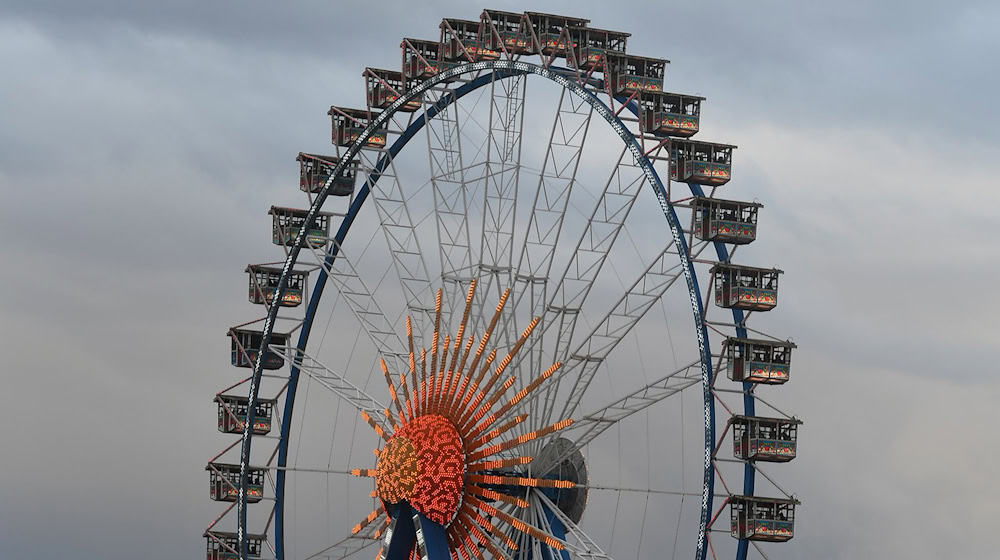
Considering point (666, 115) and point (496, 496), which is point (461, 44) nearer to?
point (666, 115)

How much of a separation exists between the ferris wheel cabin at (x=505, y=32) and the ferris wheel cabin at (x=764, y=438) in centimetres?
1208

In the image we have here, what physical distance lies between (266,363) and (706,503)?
17435 millimetres

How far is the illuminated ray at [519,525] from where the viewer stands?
1914 inches

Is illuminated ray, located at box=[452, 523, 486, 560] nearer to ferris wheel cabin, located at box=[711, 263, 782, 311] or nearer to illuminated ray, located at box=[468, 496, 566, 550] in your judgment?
illuminated ray, located at box=[468, 496, 566, 550]

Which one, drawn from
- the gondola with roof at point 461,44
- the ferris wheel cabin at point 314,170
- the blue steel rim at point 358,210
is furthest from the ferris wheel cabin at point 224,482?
the gondola with roof at point 461,44

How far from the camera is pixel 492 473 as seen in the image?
5125cm

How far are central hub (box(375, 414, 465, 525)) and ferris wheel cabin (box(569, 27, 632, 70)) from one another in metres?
10.0

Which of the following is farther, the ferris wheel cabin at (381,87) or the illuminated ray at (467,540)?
the ferris wheel cabin at (381,87)

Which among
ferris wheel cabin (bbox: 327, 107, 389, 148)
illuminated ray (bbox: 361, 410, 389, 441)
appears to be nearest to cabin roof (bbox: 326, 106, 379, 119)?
ferris wheel cabin (bbox: 327, 107, 389, 148)

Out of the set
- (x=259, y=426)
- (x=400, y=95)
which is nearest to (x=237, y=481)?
(x=259, y=426)

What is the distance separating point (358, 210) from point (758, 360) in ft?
52.1

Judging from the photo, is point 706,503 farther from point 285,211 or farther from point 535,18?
point 285,211

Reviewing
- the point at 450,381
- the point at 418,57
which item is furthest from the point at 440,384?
the point at 418,57

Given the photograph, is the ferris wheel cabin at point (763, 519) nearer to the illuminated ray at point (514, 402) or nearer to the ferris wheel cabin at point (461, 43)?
the illuminated ray at point (514, 402)
